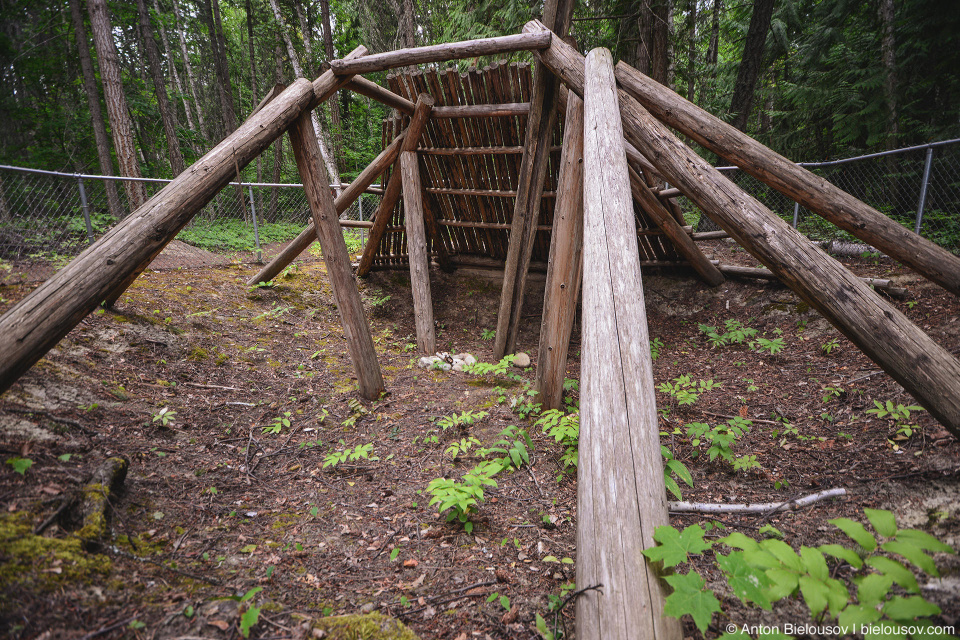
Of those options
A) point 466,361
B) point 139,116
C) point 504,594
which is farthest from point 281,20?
point 504,594

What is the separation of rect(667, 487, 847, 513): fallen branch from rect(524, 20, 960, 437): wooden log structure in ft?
2.84

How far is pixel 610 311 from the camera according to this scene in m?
1.66

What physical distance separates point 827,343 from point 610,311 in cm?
395

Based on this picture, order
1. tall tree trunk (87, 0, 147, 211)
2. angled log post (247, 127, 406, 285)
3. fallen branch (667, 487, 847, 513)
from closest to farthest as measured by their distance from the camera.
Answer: fallen branch (667, 487, 847, 513) → angled log post (247, 127, 406, 285) → tall tree trunk (87, 0, 147, 211)

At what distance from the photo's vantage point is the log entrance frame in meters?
1.37

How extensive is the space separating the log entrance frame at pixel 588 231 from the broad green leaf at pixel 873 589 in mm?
433

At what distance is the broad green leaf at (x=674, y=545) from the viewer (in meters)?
1.09

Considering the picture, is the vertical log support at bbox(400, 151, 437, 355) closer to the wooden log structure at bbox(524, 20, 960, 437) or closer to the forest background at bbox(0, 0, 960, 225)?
the forest background at bbox(0, 0, 960, 225)

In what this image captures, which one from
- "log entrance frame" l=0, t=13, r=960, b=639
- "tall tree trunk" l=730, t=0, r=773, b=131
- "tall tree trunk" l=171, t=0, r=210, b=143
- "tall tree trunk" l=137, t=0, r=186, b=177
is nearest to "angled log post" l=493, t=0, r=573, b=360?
"log entrance frame" l=0, t=13, r=960, b=639

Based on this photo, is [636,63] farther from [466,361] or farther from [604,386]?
[604,386]

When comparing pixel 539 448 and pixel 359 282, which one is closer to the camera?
pixel 539 448

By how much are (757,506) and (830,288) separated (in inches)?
47.8

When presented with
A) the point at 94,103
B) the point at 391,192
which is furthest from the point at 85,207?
the point at 94,103

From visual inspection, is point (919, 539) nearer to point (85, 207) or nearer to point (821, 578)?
point (821, 578)
